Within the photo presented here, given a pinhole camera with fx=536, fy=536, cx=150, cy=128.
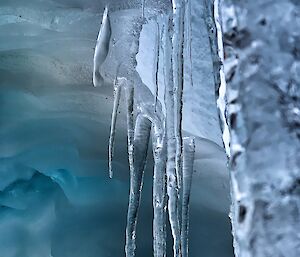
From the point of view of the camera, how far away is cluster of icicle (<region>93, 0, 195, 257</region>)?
121cm

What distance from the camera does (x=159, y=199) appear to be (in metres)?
1.43

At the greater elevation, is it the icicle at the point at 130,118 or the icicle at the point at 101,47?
the icicle at the point at 101,47

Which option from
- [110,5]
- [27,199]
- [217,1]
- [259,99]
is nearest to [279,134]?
[259,99]

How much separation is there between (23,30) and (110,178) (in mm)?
619

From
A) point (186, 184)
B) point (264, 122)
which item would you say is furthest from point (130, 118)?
point (264, 122)

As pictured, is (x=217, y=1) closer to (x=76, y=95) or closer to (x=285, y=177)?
(x=285, y=177)

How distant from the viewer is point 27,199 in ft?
6.73

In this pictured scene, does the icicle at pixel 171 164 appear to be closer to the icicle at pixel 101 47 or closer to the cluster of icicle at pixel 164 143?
the cluster of icicle at pixel 164 143

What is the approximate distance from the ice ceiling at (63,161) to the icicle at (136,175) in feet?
0.79

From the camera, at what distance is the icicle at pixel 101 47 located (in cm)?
171

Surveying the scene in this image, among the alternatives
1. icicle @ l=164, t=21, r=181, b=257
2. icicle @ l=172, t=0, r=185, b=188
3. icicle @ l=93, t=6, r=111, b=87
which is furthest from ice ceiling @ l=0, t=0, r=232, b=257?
icicle @ l=172, t=0, r=185, b=188

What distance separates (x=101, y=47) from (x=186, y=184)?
1.84 feet

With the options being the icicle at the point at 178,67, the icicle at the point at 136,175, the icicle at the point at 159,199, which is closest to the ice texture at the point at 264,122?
the icicle at the point at 178,67

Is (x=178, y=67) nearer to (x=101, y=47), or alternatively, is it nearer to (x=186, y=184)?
(x=186, y=184)
